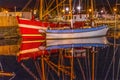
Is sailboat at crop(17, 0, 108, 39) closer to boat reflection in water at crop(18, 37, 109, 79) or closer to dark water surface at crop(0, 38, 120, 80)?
boat reflection in water at crop(18, 37, 109, 79)

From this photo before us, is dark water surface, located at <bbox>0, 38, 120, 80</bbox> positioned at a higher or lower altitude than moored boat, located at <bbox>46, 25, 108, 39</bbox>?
lower

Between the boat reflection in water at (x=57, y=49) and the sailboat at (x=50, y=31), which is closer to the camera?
the boat reflection in water at (x=57, y=49)

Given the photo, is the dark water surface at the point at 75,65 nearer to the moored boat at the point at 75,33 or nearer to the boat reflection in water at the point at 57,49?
the boat reflection in water at the point at 57,49

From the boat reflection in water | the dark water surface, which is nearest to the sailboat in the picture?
the boat reflection in water

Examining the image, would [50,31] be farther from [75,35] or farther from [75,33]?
[75,35]

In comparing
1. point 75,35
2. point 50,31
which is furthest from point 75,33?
point 50,31

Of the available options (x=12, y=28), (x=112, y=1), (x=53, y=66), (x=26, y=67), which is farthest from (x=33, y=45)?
(x=112, y=1)

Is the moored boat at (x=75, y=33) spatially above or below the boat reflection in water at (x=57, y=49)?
above

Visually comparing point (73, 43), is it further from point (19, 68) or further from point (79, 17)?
point (79, 17)

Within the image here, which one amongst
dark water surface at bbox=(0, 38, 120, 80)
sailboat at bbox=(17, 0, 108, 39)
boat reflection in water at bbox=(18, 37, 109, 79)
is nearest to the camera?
dark water surface at bbox=(0, 38, 120, 80)

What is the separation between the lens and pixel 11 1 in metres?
56.8

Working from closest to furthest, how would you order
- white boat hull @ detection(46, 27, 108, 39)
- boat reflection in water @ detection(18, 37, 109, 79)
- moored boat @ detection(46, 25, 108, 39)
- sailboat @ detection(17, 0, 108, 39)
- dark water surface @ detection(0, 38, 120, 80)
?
dark water surface @ detection(0, 38, 120, 80) → boat reflection in water @ detection(18, 37, 109, 79) → sailboat @ detection(17, 0, 108, 39) → moored boat @ detection(46, 25, 108, 39) → white boat hull @ detection(46, 27, 108, 39)

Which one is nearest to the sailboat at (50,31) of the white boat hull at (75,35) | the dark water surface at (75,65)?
the white boat hull at (75,35)

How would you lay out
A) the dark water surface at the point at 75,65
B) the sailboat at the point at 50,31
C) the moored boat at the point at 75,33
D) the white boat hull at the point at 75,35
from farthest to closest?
the white boat hull at the point at 75,35
the moored boat at the point at 75,33
the sailboat at the point at 50,31
the dark water surface at the point at 75,65
